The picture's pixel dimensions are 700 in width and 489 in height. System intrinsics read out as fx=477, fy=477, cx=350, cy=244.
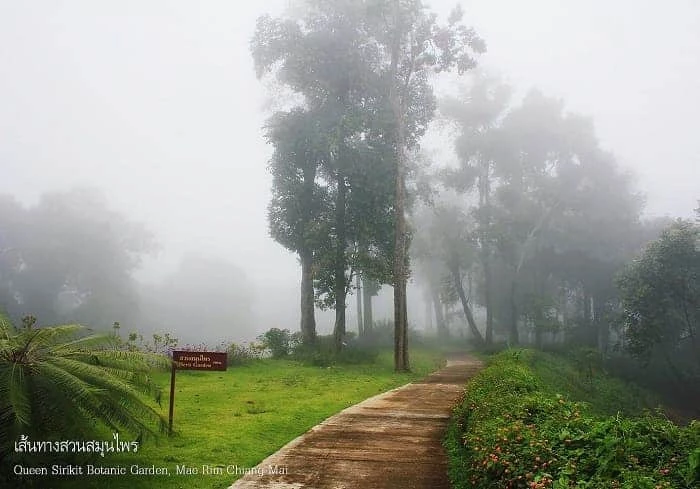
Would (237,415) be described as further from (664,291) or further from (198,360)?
(664,291)

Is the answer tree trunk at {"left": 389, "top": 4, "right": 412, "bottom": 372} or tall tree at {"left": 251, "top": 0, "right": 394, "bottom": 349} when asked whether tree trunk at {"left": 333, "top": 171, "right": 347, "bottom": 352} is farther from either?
tree trunk at {"left": 389, "top": 4, "right": 412, "bottom": 372}

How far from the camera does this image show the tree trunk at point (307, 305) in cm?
2508

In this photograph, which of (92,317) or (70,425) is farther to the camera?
(92,317)

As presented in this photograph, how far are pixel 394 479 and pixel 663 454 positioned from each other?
10.2 feet

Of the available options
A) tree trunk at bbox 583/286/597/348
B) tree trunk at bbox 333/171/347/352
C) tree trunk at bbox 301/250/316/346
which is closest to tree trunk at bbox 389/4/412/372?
tree trunk at bbox 333/171/347/352

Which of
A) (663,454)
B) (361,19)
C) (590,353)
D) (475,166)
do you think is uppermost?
(361,19)

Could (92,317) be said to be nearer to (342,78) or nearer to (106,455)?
(342,78)

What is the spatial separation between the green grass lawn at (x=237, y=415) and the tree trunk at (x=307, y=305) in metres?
6.19

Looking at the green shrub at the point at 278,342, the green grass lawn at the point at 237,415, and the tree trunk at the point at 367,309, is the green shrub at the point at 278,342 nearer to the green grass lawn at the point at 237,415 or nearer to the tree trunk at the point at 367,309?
the green grass lawn at the point at 237,415

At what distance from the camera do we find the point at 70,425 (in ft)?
19.0

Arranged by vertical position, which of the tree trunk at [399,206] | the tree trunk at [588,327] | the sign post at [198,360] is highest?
the tree trunk at [399,206]

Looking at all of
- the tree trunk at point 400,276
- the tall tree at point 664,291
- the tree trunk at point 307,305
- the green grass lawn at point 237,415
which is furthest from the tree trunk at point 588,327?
the green grass lawn at point 237,415

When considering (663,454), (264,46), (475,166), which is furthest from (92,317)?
(663,454)

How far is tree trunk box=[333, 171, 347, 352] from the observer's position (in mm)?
22891
